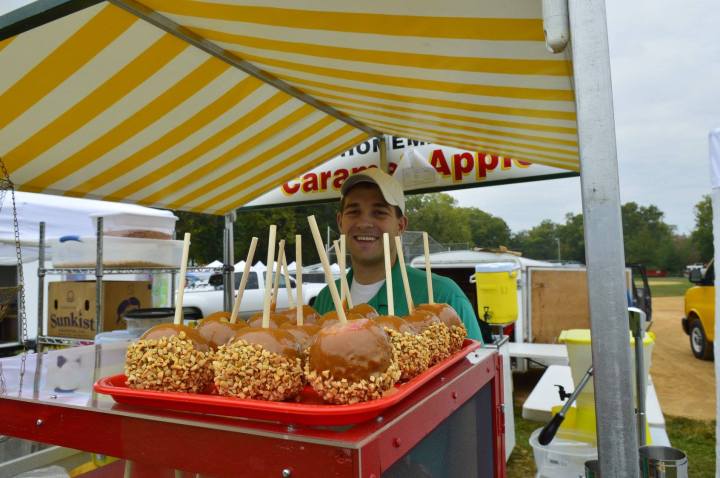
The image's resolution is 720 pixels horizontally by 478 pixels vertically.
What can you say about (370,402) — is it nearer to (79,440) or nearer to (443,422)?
(443,422)

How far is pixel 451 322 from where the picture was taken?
1.40 meters

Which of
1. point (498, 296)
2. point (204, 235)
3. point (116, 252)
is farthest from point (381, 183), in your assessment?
point (204, 235)

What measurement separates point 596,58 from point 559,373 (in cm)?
539

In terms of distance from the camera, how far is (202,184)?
3736mm

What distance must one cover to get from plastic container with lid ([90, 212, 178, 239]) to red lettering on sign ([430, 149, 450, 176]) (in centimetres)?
241

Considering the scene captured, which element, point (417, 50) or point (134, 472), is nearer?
point (134, 472)

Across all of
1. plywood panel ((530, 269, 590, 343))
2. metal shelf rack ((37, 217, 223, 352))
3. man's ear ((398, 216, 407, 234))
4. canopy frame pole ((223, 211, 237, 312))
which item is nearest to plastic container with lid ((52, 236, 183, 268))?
metal shelf rack ((37, 217, 223, 352))

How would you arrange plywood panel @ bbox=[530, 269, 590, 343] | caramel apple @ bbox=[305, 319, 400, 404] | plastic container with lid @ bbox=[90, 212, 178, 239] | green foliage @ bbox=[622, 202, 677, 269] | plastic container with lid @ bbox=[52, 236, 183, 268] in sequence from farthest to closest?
green foliage @ bbox=[622, 202, 677, 269]
plywood panel @ bbox=[530, 269, 590, 343]
plastic container with lid @ bbox=[90, 212, 178, 239]
plastic container with lid @ bbox=[52, 236, 183, 268]
caramel apple @ bbox=[305, 319, 400, 404]

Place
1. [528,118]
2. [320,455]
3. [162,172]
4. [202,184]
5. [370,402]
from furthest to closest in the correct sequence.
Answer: [202,184] < [162,172] < [528,118] < [370,402] < [320,455]

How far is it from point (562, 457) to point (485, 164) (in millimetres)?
2107

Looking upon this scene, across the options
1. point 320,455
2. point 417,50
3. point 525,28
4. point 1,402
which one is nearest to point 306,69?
point 417,50

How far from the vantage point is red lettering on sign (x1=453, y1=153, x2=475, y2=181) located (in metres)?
3.72

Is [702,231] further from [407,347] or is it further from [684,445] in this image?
[407,347]

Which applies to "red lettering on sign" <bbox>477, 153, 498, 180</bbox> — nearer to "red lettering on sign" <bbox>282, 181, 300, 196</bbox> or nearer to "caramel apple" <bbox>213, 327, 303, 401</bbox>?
"red lettering on sign" <bbox>282, 181, 300, 196</bbox>
